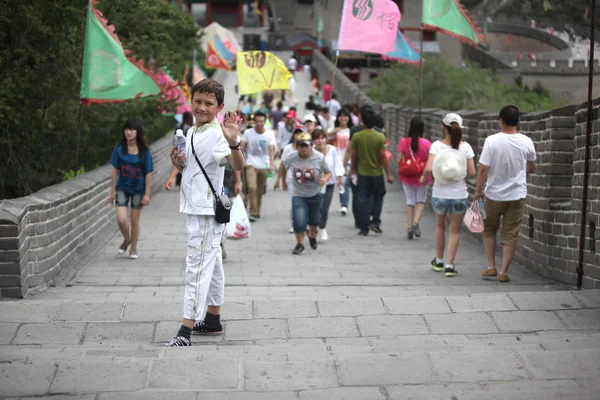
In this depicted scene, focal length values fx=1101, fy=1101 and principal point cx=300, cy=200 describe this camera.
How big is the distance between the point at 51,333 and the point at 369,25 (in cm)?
742

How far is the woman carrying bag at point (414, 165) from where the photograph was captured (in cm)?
1494

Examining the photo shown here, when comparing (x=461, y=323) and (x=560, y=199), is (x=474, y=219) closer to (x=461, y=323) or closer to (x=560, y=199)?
(x=560, y=199)

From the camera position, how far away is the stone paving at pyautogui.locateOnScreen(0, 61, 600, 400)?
5832 mm

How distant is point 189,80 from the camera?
37.9m

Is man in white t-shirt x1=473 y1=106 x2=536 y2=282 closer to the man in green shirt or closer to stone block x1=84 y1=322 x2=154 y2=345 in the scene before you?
stone block x1=84 y1=322 x2=154 y2=345

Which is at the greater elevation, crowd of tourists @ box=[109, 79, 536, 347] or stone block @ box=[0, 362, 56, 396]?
crowd of tourists @ box=[109, 79, 536, 347]

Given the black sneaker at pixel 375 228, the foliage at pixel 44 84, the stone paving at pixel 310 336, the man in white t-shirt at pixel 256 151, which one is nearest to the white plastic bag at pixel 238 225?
the stone paving at pixel 310 336

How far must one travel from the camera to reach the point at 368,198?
15.7 metres

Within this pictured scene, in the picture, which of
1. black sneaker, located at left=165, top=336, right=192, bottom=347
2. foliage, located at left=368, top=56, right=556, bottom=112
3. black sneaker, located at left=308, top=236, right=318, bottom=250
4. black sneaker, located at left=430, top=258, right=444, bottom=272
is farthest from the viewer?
foliage, located at left=368, top=56, right=556, bottom=112

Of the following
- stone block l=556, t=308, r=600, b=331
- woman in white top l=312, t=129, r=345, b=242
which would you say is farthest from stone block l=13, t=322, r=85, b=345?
woman in white top l=312, t=129, r=345, b=242

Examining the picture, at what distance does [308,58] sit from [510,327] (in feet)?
182

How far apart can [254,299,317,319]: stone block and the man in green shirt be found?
691 centimetres

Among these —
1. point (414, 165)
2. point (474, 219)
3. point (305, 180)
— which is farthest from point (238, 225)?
point (414, 165)

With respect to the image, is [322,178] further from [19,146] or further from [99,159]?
[99,159]
